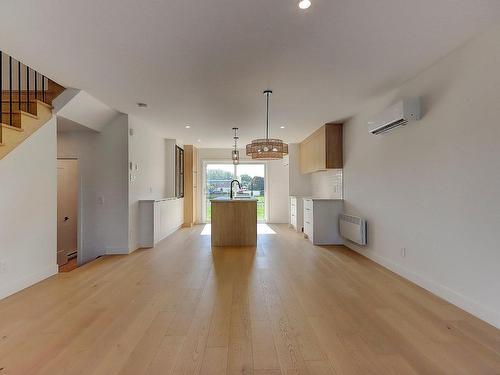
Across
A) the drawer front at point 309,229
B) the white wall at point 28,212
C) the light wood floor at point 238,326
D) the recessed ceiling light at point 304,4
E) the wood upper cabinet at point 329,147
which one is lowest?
the light wood floor at point 238,326

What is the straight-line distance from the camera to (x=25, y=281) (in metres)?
3.39

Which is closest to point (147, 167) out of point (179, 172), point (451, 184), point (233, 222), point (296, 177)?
point (179, 172)

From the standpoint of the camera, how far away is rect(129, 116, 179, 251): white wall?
211 inches

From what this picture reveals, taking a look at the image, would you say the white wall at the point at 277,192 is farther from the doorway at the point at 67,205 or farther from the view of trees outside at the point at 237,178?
the doorway at the point at 67,205

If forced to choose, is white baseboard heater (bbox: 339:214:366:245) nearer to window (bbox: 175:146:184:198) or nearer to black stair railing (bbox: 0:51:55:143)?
window (bbox: 175:146:184:198)

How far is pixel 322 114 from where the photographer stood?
509 cm

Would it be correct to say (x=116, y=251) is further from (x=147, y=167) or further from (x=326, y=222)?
(x=326, y=222)

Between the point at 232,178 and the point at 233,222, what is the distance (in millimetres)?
3862

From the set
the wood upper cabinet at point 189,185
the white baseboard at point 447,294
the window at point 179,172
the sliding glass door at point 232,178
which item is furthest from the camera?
the sliding glass door at point 232,178

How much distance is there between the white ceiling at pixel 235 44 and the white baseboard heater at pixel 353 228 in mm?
2140

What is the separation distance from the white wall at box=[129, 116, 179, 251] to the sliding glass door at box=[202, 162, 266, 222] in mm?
1921

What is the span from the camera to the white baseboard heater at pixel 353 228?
15.7ft

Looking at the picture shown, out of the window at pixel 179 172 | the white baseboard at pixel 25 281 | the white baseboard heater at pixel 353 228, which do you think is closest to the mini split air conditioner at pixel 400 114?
the white baseboard heater at pixel 353 228

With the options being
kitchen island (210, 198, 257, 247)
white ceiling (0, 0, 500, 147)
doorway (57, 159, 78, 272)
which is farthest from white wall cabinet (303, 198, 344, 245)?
doorway (57, 159, 78, 272)
